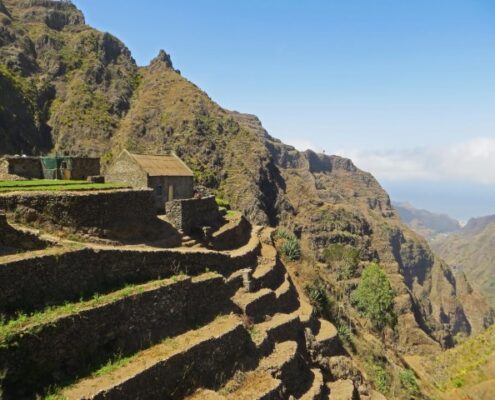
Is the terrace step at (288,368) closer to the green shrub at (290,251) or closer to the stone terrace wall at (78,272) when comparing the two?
the stone terrace wall at (78,272)

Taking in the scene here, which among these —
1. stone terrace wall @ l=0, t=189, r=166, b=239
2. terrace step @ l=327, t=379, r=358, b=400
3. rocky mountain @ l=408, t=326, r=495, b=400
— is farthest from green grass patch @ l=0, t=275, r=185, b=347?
rocky mountain @ l=408, t=326, r=495, b=400

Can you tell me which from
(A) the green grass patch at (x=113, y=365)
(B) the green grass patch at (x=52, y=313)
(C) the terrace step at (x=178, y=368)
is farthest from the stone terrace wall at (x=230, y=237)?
(A) the green grass patch at (x=113, y=365)

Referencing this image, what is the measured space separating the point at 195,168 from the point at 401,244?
119 meters

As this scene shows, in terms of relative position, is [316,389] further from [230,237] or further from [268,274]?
[230,237]

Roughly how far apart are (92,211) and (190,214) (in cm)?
929

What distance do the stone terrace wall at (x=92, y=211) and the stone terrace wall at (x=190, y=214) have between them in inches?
150

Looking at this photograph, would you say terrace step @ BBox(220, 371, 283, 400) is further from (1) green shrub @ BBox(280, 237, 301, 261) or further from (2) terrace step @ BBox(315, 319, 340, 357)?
(1) green shrub @ BBox(280, 237, 301, 261)

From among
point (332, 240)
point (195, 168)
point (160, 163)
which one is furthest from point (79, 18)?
point (160, 163)

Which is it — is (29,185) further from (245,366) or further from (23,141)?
(23,141)

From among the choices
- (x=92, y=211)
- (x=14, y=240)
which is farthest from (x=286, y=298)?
(x=14, y=240)

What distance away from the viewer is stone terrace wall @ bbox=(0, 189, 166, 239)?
1669 centimetres

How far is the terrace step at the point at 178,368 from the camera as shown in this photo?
37.6 ft

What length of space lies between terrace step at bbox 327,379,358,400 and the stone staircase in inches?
1.7

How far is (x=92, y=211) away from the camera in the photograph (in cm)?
1855
